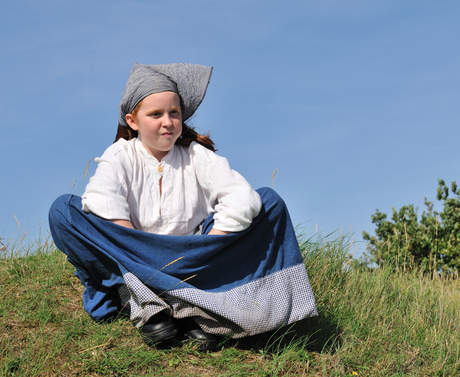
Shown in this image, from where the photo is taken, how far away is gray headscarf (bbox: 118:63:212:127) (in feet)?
12.6

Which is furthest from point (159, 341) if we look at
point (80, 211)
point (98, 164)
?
point (98, 164)

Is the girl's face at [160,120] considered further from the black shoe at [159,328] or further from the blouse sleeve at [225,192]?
the black shoe at [159,328]

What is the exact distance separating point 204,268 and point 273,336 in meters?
0.89

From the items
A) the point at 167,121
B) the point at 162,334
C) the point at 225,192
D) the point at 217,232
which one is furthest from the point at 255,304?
the point at 167,121

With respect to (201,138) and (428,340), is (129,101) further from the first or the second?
(428,340)

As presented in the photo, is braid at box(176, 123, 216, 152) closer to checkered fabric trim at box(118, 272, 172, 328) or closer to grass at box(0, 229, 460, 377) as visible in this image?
checkered fabric trim at box(118, 272, 172, 328)

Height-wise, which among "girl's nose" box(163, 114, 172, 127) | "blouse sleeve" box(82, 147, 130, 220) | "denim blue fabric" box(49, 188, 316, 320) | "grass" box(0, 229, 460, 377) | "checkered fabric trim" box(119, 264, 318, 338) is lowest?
"grass" box(0, 229, 460, 377)

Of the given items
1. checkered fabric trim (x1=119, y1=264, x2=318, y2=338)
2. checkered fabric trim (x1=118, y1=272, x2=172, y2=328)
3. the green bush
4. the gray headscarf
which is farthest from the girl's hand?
the green bush

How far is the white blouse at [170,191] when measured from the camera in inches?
139

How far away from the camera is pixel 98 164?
384cm

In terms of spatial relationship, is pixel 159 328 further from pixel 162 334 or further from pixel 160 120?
pixel 160 120

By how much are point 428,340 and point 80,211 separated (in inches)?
127

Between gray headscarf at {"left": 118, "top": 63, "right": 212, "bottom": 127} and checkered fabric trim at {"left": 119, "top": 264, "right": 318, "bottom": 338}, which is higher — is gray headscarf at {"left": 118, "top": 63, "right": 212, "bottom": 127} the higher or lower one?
the higher one

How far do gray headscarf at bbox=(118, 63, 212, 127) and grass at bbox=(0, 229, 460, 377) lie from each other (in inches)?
65.2
